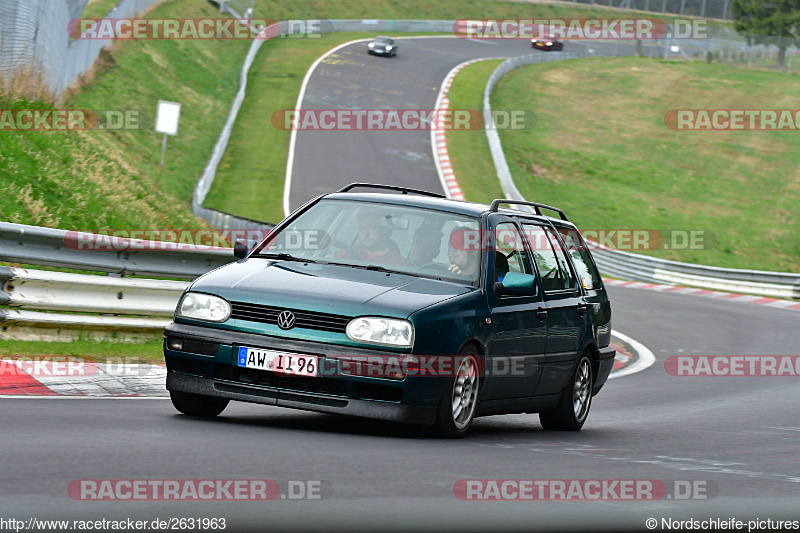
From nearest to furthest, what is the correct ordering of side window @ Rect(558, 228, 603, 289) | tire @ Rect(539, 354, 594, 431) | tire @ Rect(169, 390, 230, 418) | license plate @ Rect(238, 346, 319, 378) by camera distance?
license plate @ Rect(238, 346, 319, 378) < tire @ Rect(169, 390, 230, 418) < tire @ Rect(539, 354, 594, 431) < side window @ Rect(558, 228, 603, 289)

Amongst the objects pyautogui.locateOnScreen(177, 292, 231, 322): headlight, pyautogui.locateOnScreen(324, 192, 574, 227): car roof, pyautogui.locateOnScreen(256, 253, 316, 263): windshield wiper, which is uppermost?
pyautogui.locateOnScreen(324, 192, 574, 227): car roof

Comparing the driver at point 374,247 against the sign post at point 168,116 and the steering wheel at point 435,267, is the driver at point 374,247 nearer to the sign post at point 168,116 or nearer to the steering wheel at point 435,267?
the steering wheel at point 435,267

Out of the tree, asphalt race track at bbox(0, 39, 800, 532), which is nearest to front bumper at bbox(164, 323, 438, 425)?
asphalt race track at bbox(0, 39, 800, 532)

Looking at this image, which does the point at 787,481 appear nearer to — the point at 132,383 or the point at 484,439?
the point at 484,439

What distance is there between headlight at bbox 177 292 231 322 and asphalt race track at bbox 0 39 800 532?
658mm

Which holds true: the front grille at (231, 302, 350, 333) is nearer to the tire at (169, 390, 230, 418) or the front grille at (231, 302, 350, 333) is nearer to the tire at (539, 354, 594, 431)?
the tire at (169, 390, 230, 418)

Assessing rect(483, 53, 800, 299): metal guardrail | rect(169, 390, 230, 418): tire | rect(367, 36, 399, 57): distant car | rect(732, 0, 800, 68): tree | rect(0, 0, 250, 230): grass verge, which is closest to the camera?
rect(169, 390, 230, 418): tire

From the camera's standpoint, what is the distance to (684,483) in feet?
22.2

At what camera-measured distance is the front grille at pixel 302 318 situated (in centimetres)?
735

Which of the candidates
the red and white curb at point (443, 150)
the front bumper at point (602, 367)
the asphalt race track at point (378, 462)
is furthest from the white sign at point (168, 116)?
the front bumper at point (602, 367)

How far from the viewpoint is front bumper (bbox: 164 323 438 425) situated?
7.33 m

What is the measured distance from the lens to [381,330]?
7.35 m

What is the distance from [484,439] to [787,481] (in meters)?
1.96

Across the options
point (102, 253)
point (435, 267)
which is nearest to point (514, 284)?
point (435, 267)
